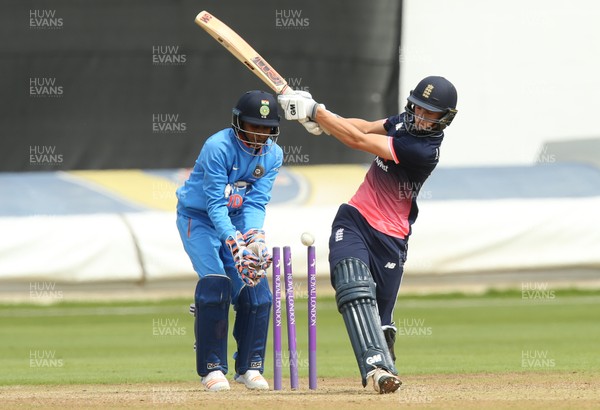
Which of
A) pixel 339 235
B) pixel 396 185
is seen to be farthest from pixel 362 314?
pixel 396 185

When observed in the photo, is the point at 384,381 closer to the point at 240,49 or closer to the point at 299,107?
the point at 299,107

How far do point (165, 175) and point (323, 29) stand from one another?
10.0 ft

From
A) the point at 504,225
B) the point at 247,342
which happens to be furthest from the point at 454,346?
the point at 504,225

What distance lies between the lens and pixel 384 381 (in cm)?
696

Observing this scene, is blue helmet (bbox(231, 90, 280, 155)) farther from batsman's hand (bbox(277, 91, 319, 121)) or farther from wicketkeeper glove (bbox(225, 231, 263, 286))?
wicketkeeper glove (bbox(225, 231, 263, 286))

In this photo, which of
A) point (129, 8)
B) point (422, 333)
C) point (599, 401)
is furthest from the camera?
point (129, 8)

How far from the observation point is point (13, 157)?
17312mm

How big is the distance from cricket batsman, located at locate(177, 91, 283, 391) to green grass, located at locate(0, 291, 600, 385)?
1.60 meters

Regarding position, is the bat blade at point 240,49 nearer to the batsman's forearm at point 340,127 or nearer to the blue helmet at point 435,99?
the batsman's forearm at point 340,127

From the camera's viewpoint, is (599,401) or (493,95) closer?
(599,401)

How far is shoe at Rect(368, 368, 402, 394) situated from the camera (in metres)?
6.95

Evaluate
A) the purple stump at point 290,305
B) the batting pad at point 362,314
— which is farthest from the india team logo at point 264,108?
the batting pad at point 362,314

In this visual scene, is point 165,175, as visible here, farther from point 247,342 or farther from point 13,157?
point 247,342

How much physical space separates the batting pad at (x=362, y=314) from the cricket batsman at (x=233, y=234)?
0.48 meters
